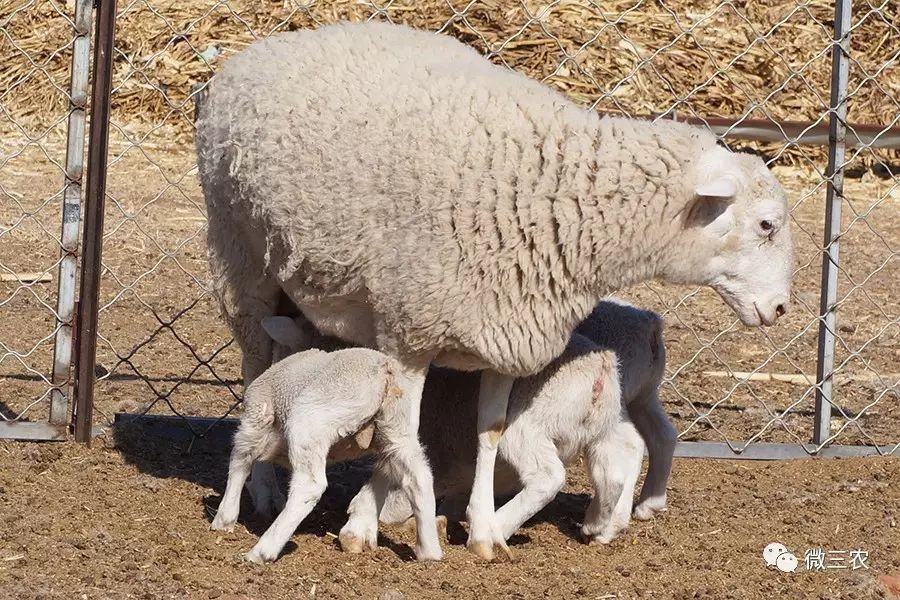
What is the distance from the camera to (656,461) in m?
4.73

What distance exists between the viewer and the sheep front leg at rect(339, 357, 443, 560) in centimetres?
405

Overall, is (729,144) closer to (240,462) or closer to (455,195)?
(455,195)

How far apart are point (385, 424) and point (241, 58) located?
1263 millimetres

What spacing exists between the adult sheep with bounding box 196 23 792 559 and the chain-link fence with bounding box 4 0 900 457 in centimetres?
96

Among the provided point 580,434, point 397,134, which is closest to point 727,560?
point 580,434

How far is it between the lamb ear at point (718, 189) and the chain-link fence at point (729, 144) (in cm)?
106

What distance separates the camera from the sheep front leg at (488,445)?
4258 mm

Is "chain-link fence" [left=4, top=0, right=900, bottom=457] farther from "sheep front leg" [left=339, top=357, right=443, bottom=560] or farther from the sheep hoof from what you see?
the sheep hoof

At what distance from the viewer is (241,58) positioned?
4.46m

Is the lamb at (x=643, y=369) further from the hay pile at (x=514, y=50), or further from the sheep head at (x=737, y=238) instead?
the hay pile at (x=514, y=50)

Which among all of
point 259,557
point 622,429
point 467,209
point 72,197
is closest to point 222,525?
point 259,557

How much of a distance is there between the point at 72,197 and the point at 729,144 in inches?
248

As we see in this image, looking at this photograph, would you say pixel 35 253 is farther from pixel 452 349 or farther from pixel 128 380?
pixel 452 349

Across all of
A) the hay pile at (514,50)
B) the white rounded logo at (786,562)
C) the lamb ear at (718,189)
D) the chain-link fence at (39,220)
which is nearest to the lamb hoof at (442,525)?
the white rounded logo at (786,562)
